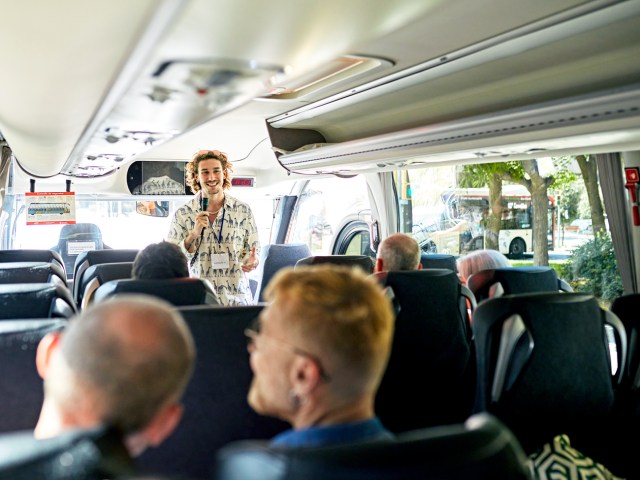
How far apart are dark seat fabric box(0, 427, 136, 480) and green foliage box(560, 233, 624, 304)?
16.6ft

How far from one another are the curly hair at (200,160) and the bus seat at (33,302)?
2.33 m

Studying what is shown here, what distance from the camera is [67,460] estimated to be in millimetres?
1077

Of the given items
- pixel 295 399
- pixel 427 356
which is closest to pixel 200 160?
pixel 427 356

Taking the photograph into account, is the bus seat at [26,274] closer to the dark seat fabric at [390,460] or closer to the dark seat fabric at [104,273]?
the dark seat fabric at [104,273]

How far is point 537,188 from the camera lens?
20.2 ft

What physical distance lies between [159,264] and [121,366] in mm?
2495

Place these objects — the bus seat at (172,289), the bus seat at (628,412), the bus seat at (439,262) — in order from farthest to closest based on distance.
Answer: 1. the bus seat at (439,262)
2. the bus seat at (172,289)
3. the bus seat at (628,412)

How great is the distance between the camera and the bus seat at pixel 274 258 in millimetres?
8383

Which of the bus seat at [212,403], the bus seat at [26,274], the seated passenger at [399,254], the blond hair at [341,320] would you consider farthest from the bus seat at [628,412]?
the bus seat at [26,274]

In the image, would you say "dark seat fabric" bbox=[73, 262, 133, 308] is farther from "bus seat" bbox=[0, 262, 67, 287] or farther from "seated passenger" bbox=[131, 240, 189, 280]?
"seated passenger" bbox=[131, 240, 189, 280]

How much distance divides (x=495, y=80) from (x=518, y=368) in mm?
2353

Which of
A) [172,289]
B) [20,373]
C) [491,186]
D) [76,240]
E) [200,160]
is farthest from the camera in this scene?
[76,240]

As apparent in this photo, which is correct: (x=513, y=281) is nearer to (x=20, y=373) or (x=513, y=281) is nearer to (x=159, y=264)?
(x=159, y=264)

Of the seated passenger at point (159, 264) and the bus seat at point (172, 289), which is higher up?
the seated passenger at point (159, 264)
